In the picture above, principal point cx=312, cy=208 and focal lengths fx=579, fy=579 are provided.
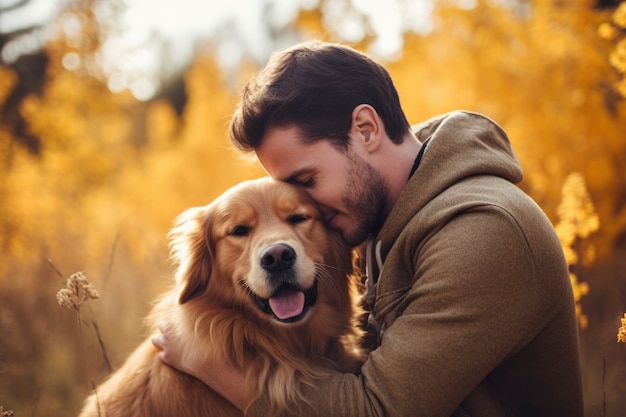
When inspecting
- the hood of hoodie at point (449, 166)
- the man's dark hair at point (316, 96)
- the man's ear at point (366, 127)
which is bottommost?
the hood of hoodie at point (449, 166)

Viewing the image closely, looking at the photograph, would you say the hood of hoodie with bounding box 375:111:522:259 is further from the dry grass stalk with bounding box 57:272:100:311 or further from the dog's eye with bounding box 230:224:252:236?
the dry grass stalk with bounding box 57:272:100:311

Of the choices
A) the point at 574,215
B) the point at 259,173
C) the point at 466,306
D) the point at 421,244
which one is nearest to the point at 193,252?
the point at 421,244

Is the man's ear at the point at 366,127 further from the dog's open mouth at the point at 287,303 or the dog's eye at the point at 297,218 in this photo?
the dog's open mouth at the point at 287,303

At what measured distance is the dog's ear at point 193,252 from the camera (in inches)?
104

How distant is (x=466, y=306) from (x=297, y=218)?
98 cm

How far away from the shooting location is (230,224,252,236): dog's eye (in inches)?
102

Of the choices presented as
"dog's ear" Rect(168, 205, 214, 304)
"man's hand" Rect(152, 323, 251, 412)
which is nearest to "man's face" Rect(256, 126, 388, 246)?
"dog's ear" Rect(168, 205, 214, 304)

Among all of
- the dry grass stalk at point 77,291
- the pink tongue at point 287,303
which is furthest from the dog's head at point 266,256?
the dry grass stalk at point 77,291

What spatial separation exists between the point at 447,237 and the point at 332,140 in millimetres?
739

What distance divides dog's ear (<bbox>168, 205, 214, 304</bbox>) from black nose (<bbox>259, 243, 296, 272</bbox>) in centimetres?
40

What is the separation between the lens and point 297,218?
2.60 m

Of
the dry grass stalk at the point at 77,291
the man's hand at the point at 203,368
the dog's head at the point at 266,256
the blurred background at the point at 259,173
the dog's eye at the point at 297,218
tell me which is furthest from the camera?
the blurred background at the point at 259,173

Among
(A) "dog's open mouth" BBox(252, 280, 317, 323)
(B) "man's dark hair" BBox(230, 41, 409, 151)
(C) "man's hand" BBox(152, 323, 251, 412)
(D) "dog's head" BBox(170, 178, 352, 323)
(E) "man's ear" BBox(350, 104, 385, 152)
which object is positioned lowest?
(C) "man's hand" BBox(152, 323, 251, 412)

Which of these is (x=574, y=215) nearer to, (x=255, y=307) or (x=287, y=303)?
(x=287, y=303)
